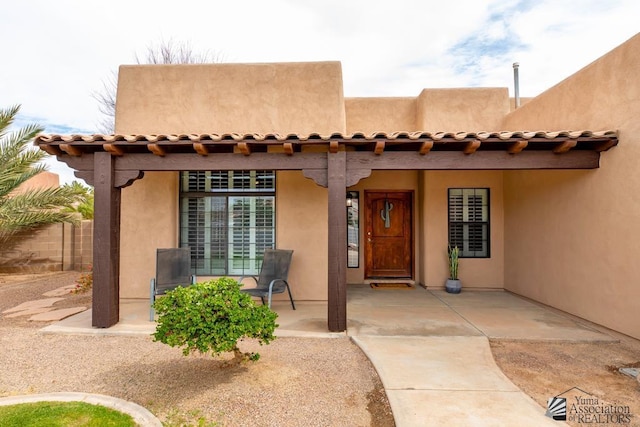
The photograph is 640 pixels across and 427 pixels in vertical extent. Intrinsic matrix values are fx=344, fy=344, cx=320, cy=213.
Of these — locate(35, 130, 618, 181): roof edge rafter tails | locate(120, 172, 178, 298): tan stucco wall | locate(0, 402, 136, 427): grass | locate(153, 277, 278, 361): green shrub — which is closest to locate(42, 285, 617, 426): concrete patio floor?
locate(120, 172, 178, 298): tan stucco wall

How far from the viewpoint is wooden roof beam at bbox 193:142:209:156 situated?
15.4 feet

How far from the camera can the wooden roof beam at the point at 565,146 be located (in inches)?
180

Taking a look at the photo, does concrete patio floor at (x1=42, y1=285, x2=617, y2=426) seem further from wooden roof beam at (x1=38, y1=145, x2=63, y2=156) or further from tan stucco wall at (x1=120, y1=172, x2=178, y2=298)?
wooden roof beam at (x1=38, y1=145, x2=63, y2=156)

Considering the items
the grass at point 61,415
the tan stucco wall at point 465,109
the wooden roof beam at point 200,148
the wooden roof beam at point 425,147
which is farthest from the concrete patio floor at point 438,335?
the tan stucco wall at point 465,109

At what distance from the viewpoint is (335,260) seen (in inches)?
190

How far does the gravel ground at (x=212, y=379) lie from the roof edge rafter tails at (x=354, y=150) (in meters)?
2.46

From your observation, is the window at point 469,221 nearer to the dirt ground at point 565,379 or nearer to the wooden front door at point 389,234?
the wooden front door at point 389,234

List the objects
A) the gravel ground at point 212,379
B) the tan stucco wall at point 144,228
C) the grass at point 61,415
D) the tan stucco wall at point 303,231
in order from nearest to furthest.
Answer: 1. the grass at point 61,415
2. the gravel ground at point 212,379
3. the tan stucco wall at point 303,231
4. the tan stucco wall at point 144,228

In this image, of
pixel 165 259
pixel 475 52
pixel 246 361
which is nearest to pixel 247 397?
pixel 246 361

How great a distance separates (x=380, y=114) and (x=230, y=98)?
151 inches

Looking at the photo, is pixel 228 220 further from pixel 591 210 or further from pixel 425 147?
pixel 591 210

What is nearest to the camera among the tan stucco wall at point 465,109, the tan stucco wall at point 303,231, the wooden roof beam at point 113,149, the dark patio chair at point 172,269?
the wooden roof beam at point 113,149

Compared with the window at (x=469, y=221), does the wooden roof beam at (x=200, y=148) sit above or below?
above

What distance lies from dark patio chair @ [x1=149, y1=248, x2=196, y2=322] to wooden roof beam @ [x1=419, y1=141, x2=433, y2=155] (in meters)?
4.33
